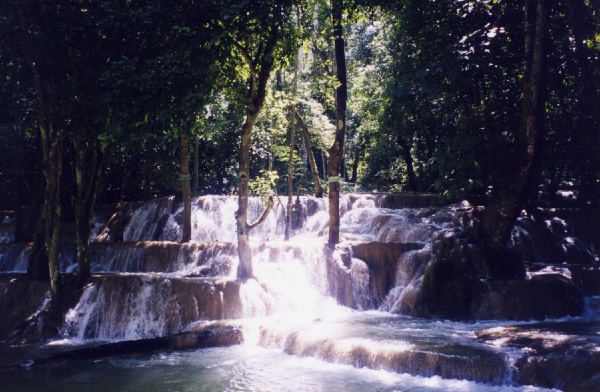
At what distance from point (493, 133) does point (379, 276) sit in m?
4.42

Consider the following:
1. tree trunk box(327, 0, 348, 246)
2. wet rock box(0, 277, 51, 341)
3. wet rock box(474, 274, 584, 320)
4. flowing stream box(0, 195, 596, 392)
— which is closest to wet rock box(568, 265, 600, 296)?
wet rock box(474, 274, 584, 320)

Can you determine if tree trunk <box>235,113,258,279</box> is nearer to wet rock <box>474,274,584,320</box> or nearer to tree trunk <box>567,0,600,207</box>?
wet rock <box>474,274,584,320</box>

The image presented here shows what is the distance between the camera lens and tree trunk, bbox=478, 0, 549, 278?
11.9 m

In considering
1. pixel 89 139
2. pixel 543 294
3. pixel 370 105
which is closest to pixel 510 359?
pixel 543 294

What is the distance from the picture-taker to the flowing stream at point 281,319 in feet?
25.8

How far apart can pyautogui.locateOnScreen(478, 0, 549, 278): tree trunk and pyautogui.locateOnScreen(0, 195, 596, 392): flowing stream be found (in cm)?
161

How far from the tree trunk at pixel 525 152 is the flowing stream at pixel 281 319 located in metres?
1.61

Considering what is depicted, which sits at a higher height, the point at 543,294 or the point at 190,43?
the point at 190,43

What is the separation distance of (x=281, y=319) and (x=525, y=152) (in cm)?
Result: 631

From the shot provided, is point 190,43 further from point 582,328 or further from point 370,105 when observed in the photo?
point 370,105

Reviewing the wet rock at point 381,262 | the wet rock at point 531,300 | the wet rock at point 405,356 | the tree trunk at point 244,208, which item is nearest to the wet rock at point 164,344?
the wet rock at point 405,356

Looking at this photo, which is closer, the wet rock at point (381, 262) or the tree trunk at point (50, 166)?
the tree trunk at point (50, 166)

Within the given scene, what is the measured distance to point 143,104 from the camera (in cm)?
1000

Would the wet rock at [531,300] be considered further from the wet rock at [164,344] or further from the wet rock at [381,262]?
the wet rock at [164,344]
